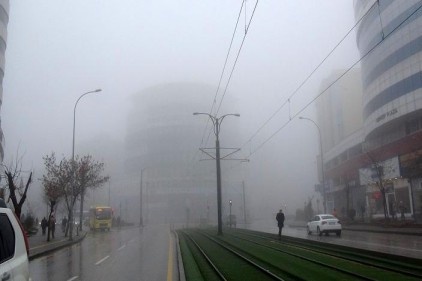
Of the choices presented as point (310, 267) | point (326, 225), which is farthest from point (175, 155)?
point (310, 267)

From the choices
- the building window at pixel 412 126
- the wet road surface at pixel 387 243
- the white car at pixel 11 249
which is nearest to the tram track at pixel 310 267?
the wet road surface at pixel 387 243

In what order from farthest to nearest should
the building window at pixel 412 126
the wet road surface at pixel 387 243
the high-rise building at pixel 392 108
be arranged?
the building window at pixel 412 126, the high-rise building at pixel 392 108, the wet road surface at pixel 387 243

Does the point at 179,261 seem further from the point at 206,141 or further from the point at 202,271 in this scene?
the point at 206,141

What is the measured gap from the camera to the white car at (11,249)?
15.4 ft

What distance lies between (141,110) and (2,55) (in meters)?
76.4

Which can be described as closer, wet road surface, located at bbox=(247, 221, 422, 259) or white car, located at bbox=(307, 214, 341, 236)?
wet road surface, located at bbox=(247, 221, 422, 259)

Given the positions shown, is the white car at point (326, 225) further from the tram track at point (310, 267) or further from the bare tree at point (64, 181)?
the bare tree at point (64, 181)

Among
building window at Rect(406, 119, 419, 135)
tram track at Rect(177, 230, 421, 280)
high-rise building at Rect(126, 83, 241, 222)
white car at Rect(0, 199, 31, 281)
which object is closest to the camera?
white car at Rect(0, 199, 31, 281)

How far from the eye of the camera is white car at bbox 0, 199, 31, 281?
470cm

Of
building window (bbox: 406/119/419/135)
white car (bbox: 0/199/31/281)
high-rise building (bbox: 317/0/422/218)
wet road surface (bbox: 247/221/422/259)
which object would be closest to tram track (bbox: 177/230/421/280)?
wet road surface (bbox: 247/221/422/259)

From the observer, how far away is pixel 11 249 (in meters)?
5.01

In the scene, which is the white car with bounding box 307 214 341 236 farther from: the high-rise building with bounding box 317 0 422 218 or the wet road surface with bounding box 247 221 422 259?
the high-rise building with bounding box 317 0 422 218

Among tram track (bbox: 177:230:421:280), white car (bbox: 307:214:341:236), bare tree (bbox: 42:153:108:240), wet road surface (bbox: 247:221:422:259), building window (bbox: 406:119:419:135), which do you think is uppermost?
building window (bbox: 406:119:419:135)

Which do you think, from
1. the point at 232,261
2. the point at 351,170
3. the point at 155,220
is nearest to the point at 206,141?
the point at 155,220
